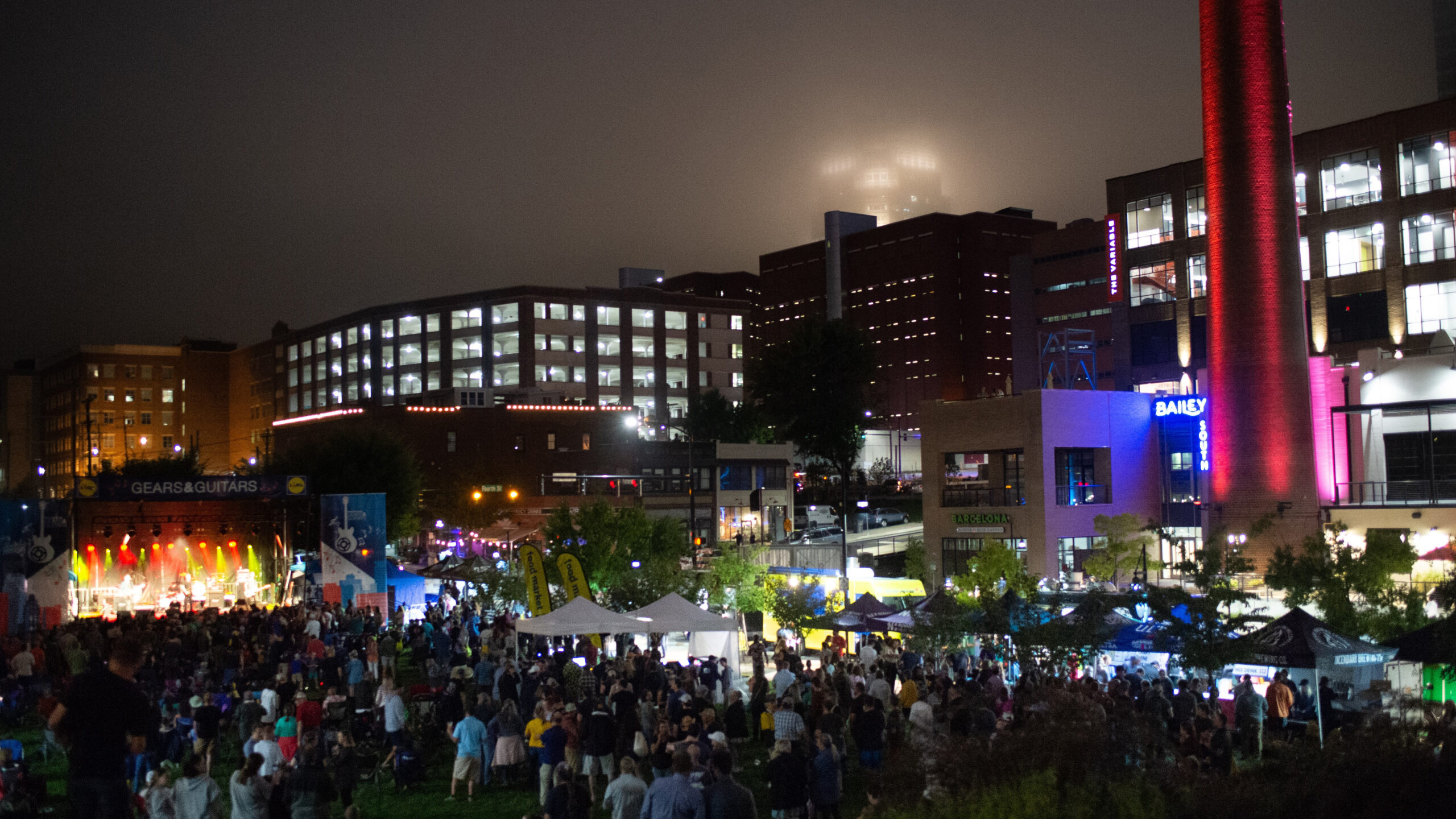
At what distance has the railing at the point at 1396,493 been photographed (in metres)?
39.8

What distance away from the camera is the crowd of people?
9.64 meters

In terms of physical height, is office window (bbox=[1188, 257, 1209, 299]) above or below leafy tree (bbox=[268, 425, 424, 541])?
above

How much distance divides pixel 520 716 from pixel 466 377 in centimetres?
8500

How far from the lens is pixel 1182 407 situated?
147 feet

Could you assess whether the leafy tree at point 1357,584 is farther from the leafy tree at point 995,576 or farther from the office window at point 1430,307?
the office window at point 1430,307

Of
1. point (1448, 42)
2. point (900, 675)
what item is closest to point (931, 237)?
point (1448, 42)

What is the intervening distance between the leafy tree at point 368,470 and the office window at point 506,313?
1441 inches

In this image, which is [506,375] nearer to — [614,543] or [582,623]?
[614,543]

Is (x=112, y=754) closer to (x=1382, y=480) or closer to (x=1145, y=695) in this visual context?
(x=1145, y=695)

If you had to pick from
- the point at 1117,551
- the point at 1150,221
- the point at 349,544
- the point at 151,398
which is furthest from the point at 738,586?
the point at 151,398

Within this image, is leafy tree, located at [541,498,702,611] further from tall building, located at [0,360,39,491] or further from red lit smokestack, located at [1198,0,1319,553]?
tall building, located at [0,360,39,491]

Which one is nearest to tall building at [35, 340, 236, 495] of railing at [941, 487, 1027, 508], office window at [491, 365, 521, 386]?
office window at [491, 365, 521, 386]

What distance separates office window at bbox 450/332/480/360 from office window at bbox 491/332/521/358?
1.68 ft

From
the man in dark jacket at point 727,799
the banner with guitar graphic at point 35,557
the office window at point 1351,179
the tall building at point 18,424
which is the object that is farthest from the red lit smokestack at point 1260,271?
the tall building at point 18,424
